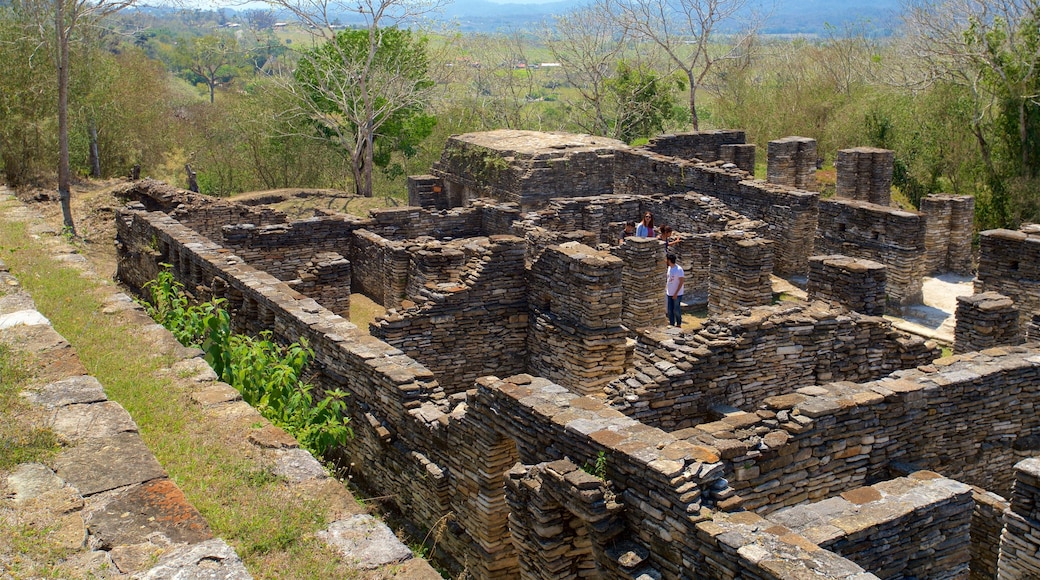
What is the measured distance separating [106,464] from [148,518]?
637mm

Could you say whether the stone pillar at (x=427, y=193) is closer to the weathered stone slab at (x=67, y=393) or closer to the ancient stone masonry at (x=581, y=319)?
the ancient stone masonry at (x=581, y=319)

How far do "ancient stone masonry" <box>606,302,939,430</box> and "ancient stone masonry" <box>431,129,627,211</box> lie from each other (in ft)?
37.3

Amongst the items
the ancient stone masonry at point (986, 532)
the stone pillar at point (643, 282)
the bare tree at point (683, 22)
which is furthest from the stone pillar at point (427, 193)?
the ancient stone masonry at point (986, 532)

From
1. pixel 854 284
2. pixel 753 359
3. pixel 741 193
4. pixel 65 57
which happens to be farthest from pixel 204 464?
pixel 65 57

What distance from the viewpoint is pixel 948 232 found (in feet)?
61.1

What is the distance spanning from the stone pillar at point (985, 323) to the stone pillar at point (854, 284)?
100 cm

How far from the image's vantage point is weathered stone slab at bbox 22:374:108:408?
553 cm

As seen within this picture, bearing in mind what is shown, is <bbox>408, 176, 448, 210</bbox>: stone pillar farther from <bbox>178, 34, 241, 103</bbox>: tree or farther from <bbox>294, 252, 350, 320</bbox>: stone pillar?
<bbox>178, 34, 241, 103</bbox>: tree

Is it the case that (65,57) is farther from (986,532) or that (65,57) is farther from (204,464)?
(986,532)

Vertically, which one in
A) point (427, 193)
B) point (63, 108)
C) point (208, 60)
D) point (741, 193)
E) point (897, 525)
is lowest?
point (897, 525)

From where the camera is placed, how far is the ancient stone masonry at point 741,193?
61.0 feet

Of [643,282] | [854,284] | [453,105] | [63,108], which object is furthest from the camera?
[453,105]

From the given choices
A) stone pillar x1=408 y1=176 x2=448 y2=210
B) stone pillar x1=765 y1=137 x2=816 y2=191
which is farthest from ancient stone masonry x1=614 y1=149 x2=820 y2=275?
stone pillar x1=408 y1=176 x2=448 y2=210

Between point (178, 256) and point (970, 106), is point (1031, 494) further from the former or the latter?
point (970, 106)
